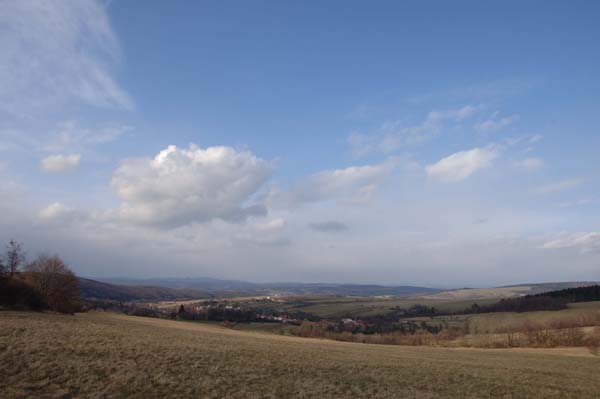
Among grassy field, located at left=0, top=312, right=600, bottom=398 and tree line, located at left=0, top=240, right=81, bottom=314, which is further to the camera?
tree line, located at left=0, top=240, right=81, bottom=314

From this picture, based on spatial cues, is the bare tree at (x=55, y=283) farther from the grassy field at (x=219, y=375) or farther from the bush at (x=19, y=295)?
the grassy field at (x=219, y=375)

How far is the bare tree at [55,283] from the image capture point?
60.4 m

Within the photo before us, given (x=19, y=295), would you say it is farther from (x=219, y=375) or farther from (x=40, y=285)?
(x=219, y=375)

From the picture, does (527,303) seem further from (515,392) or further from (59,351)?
(59,351)

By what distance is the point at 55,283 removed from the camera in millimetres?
63500

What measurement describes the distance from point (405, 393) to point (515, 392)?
622cm

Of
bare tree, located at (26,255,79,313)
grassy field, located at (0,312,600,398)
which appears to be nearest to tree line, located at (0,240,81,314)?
bare tree, located at (26,255,79,313)

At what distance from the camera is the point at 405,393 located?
1727 cm

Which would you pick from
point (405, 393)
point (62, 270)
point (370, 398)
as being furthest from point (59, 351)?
point (62, 270)

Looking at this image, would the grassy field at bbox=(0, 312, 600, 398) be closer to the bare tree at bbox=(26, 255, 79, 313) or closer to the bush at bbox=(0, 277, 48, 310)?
the bush at bbox=(0, 277, 48, 310)

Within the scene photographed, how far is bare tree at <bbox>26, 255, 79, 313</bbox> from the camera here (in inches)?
2378

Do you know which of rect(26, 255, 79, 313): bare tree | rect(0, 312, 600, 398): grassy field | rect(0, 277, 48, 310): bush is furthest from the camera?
rect(26, 255, 79, 313): bare tree

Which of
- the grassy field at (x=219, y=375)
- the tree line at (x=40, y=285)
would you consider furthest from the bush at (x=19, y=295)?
the grassy field at (x=219, y=375)

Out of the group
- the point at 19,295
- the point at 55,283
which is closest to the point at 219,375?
the point at 19,295
